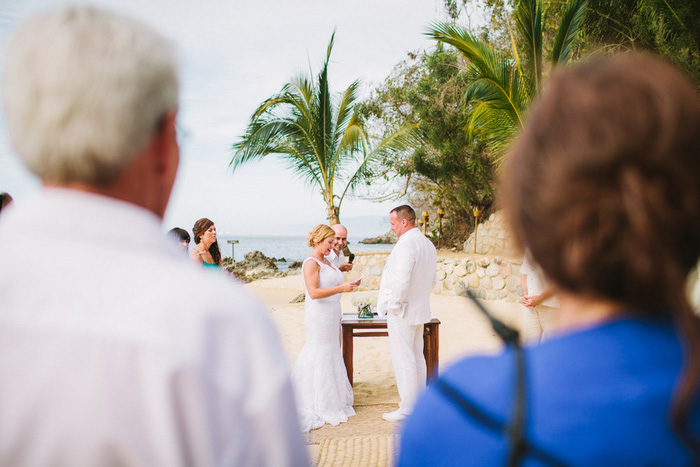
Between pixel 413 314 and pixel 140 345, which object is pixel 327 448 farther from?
pixel 140 345

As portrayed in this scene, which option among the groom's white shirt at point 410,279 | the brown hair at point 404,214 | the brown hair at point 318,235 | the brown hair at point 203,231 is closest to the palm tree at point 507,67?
the brown hair at point 404,214

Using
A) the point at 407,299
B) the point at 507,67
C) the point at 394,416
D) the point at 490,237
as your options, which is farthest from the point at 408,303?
the point at 490,237

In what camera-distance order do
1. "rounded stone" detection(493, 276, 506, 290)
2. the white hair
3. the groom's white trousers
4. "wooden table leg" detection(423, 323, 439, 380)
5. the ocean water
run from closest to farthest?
the white hair < the groom's white trousers < "wooden table leg" detection(423, 323, 439, 380) < "rounded stone" detection(493, 276, 506, 290) < the ocean water

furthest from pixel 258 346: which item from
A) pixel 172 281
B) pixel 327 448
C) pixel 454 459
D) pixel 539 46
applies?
pixel 539 46

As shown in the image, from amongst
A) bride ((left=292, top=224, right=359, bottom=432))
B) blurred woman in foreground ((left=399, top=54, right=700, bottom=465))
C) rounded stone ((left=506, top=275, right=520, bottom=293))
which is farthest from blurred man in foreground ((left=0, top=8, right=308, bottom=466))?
rounded stone ((left=506, top=275, right=520, bottom=293))

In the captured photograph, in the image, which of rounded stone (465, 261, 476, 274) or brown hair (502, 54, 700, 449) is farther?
→ rounded stone (465, 261, 476, 274)

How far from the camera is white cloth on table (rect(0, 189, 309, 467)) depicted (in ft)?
2.22

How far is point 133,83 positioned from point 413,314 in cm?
469

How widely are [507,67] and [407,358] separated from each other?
6.07m

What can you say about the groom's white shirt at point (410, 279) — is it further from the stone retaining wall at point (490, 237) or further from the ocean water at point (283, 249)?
the stone retaining wall at point (490, 237)

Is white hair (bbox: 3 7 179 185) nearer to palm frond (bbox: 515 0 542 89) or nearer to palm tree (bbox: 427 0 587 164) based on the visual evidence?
palm tree (bbox: 427 0 587 164)

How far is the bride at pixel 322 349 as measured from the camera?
534cm

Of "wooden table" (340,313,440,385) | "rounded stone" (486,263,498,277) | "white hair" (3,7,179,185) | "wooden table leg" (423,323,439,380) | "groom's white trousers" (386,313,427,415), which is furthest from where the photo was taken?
"rounded stone" (486,263,498,277)

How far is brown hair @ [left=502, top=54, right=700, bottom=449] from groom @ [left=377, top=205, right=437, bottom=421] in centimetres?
435
